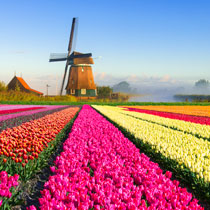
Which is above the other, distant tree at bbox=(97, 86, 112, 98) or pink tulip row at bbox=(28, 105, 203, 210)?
distant tree at bbox=(97, 86, 112, 98)

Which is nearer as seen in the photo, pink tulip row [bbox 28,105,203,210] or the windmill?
pink tulip row [bbox 28,105,203,210]

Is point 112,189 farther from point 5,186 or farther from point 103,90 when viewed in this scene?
point 103,90

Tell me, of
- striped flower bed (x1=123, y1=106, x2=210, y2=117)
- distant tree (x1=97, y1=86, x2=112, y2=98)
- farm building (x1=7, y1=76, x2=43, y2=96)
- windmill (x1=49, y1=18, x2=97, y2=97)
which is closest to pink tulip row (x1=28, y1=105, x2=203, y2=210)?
striped flower bed (x1=123, y1=106, x2=210, y2=117)

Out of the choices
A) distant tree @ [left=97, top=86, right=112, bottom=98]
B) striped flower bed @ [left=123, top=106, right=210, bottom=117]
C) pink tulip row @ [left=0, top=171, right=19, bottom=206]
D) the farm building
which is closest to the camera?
pink tulip row @ [left=0, top=171, right=19, bottom=206]

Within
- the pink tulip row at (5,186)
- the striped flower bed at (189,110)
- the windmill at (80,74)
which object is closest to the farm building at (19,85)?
the windmill at (80,74)

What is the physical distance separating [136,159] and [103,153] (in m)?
0.80

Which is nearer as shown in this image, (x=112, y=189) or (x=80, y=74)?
(x=112, y=189)

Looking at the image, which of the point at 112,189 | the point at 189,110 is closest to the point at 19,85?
the point at 189,110

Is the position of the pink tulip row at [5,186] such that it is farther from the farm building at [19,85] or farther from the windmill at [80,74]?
the farm building at [19,85]

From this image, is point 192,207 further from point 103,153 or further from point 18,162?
point 18,162

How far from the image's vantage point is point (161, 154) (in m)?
5.48

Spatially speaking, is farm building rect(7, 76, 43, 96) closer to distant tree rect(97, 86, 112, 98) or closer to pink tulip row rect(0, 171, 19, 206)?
distant tree rect(97, 86, 112, 98)

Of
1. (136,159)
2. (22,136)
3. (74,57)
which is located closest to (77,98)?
(74,57)

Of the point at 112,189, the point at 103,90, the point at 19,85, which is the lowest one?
the point at 112,189
